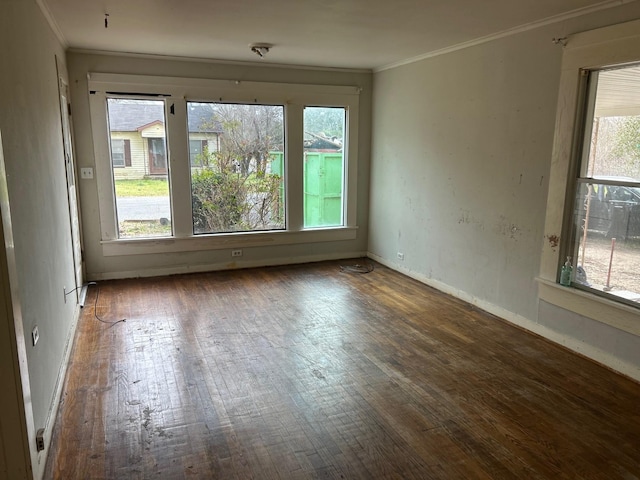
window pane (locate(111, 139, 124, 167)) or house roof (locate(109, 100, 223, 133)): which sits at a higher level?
house roof (locate(109, 100, 223, 133))

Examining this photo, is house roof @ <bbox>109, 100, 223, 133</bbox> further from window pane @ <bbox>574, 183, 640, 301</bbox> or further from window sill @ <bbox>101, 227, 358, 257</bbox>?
window pane @ <bbox>574, 183, 640, 301</bbox>

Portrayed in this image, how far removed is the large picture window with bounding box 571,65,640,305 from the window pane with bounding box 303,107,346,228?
313 cm

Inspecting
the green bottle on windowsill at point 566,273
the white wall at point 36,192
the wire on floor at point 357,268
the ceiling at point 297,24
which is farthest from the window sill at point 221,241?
the green bottle on windowsill at point 566,273

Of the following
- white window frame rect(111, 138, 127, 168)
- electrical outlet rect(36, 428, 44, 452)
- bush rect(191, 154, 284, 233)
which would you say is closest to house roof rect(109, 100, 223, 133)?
white window frame rect(111, 138, 127, 168)

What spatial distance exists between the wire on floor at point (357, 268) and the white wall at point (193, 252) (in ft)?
1.36

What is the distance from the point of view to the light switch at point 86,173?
4.77m

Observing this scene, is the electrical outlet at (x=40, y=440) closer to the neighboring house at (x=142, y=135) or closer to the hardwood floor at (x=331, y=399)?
the hardwood floor at (x=331, y=399)

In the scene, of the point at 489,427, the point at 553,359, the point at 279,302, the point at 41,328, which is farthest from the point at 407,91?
the point at 41,328

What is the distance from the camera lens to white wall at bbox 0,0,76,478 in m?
2.07

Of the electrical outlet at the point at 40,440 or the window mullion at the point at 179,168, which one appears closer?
the electrical outlet at the point at 40,440

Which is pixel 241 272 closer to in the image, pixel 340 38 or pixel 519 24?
pixel 340 38

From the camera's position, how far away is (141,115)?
4.94 meters

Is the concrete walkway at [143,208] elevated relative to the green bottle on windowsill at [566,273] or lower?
elevated

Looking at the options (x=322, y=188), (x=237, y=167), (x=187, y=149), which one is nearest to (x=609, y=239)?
(x=322, y=188)
